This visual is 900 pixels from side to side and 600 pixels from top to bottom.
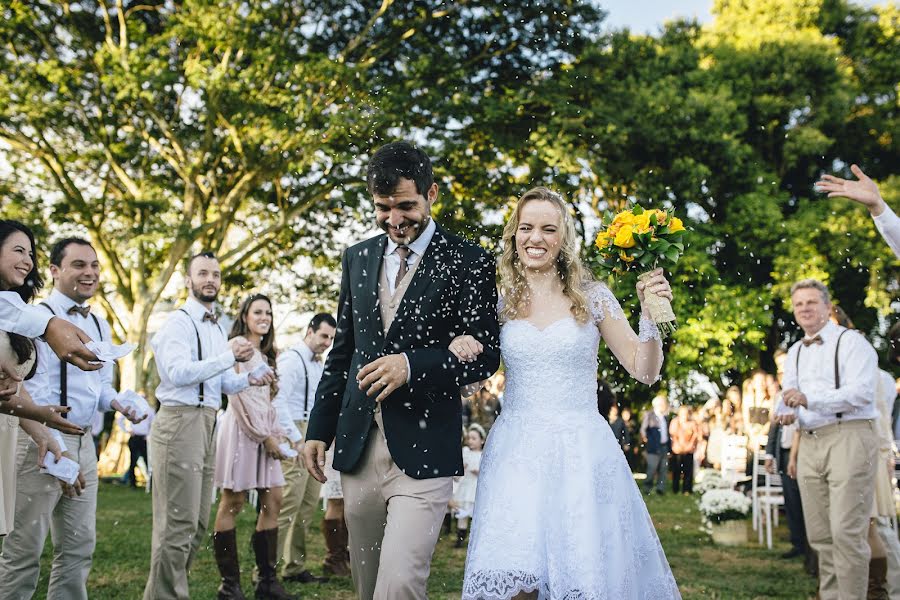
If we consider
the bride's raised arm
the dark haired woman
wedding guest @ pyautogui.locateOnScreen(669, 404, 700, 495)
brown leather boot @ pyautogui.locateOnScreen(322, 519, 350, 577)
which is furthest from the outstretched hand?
wedding guest @ pyautogui.locateOnScreen(669, 404, 700, 495)

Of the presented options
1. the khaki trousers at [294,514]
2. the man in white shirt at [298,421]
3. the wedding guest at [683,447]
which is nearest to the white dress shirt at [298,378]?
the man in white shirt at [298,421]

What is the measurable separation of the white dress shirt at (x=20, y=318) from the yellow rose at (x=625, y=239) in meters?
2.52

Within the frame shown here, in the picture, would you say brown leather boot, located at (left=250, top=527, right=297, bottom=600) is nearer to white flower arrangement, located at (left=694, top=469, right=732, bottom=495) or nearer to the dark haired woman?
the dark haired woman

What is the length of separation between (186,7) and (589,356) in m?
14.1

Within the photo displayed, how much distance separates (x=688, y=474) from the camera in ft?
63.4

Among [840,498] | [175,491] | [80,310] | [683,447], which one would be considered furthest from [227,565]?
[683,447]

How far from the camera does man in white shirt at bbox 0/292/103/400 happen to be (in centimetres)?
308

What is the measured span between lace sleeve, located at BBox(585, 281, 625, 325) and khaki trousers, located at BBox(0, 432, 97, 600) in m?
3.07

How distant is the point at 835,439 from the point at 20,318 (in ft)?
17.6

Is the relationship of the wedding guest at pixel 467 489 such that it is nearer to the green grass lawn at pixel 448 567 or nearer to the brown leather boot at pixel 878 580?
the green grass lawn at pixel 448 567

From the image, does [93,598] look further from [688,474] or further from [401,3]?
[688,474]

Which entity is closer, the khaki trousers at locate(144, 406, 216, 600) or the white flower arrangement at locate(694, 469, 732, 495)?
the khaki trousers at locate(144, 406, 216, 600)

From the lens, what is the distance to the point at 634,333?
4.19 m

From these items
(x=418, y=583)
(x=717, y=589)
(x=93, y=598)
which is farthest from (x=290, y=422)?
(x=418, y=583)
